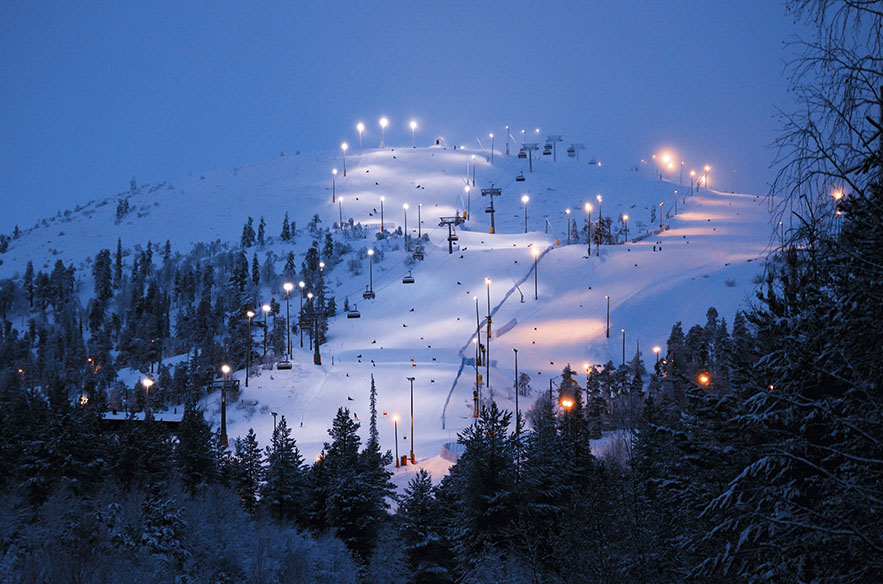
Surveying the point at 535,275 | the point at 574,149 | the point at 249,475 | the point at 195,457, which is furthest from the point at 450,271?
the point at 574,149

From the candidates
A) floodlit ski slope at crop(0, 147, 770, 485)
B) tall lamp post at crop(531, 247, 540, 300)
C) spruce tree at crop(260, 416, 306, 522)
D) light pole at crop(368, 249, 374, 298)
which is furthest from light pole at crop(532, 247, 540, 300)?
spruce tree at crop(260, 416, 306, 522)

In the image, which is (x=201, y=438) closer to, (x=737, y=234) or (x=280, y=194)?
(x=737, y=234)

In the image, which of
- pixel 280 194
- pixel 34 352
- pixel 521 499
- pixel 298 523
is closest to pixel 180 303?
pixel 34 352

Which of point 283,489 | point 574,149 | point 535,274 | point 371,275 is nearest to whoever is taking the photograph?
point 283,489

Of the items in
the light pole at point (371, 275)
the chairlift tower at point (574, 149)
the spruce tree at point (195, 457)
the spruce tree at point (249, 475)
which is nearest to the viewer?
the spruce tree at point (195, 457)

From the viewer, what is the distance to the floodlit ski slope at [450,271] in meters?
52.7

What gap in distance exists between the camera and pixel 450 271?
83.5 metres

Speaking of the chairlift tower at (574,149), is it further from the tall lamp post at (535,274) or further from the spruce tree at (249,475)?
the spruce tree at (249,475)

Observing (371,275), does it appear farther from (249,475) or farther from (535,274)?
(249,475)

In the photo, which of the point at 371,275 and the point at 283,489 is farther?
the point at 371,275

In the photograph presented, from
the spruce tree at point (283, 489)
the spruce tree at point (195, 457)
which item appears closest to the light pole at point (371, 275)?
the spruce tree at point (195, 457)

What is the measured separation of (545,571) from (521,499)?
225 centimetres

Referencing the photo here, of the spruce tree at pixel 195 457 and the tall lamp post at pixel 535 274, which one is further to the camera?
the tall lamp post at pixel 535 274

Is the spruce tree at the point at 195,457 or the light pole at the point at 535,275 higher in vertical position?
the light pole at the point at 535,275
